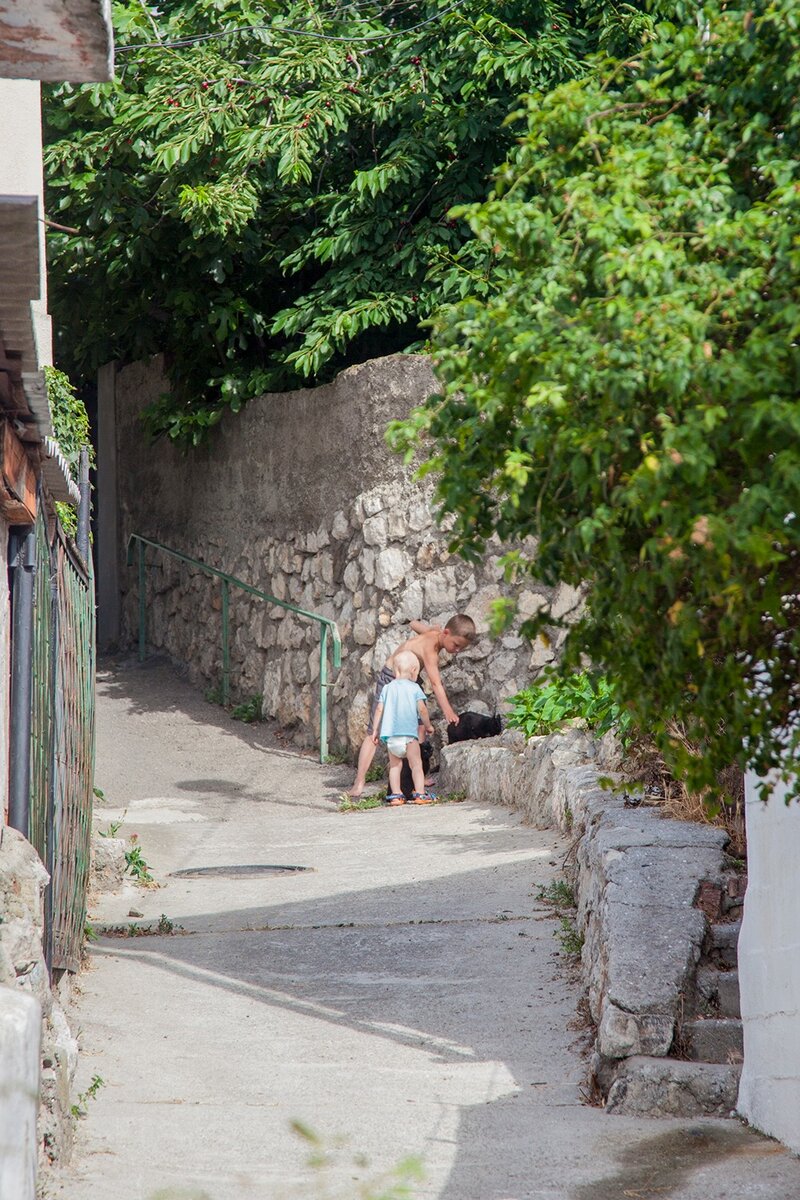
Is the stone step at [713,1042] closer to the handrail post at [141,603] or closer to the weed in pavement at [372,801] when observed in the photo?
the weed in pavement at [372,801]

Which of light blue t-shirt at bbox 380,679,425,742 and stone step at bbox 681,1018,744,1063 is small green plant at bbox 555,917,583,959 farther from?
light blue t-shirt at bbox 380,679,425,742

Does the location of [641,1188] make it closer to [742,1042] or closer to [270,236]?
[742,1042]

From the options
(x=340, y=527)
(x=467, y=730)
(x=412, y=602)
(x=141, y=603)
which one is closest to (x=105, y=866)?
(x=467, y=730)

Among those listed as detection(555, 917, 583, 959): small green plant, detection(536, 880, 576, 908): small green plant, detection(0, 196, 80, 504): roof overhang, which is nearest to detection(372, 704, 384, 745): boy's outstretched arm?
detection(536, 880, 576, 908): small green plant

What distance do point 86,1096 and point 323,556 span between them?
7.05m

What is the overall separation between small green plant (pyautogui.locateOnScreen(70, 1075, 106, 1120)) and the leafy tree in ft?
7.69

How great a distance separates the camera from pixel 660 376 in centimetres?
209

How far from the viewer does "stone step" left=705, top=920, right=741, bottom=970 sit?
489cm

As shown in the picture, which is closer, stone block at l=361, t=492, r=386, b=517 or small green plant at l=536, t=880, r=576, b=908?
small green plant at l=536, t=880, r=576, b=908

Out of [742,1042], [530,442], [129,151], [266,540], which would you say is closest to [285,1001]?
[742,1042]

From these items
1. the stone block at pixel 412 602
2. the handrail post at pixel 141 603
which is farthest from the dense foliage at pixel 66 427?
the handrail post at pixel 141 603

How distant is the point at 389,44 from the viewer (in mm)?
11133

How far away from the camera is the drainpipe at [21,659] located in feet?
13.4

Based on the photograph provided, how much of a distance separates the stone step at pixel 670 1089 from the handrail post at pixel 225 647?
7.97 meters
